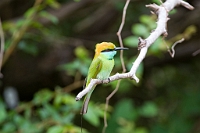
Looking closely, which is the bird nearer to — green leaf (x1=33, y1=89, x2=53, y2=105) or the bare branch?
the bare branch

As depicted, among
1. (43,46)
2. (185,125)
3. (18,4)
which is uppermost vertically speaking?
(18,4)

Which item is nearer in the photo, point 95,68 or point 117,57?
point 95,68

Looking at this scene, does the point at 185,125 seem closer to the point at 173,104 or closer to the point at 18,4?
the point at 173,104

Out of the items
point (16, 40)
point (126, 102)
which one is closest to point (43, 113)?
point (16, 40)

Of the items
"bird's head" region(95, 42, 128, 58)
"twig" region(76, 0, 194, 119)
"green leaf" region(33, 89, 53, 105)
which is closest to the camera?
"twig" region(76, 0, 194, 119)

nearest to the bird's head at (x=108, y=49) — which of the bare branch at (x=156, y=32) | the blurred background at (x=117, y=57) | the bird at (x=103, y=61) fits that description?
the bird at (x=103, y=61)

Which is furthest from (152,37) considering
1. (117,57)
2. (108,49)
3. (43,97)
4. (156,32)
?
(117,57)

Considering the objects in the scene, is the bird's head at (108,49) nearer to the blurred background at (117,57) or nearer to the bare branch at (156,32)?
the bare branch at (156,32)

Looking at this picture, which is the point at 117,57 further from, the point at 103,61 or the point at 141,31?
the point at 103,61

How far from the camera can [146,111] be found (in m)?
3.45

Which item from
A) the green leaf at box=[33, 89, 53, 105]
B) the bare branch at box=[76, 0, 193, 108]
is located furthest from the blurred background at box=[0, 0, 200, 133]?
the bare branch at box=[76, 0, 193, 108]

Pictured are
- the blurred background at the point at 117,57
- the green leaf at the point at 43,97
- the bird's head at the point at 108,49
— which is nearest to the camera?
the bird's head at the point at 108,49

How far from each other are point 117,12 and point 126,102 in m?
0.75

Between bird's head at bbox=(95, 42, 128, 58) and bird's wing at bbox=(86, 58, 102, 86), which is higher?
bird's head at bbox=(95, 42, 128, 58)
